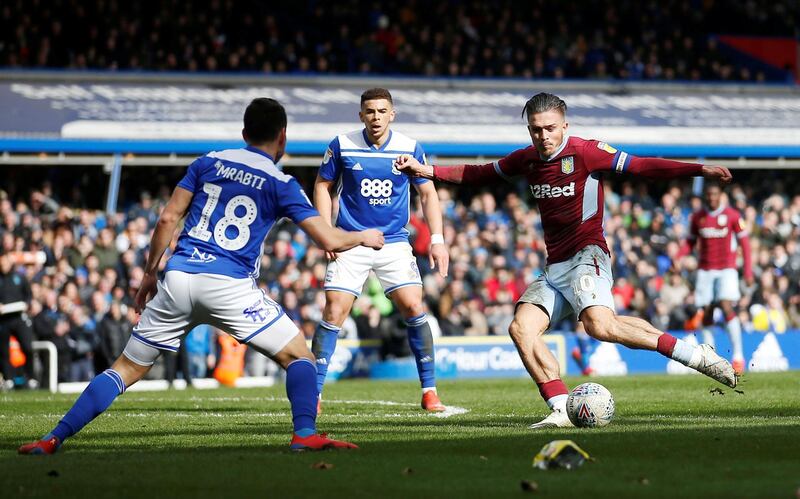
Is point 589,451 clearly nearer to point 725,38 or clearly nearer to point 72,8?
point 72,8

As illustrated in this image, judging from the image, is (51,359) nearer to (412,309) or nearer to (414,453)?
(412,309)

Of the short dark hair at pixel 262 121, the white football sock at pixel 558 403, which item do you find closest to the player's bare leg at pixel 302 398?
the short dark hair at pixel 262 121

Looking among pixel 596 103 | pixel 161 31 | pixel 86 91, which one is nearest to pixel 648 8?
pixel 596 103

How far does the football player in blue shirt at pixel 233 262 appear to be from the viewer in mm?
7086

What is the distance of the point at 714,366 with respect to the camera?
28.2 ft

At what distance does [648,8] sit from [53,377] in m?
23.3

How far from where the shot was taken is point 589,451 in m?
6.83

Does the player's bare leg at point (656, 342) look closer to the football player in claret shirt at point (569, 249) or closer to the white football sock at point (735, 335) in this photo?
the football player in claret shirt at point (569, 249)

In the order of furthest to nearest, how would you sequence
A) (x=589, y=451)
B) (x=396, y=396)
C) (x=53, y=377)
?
(x=53, y=377)
(x=396, y=396)
(x=589, y=451)

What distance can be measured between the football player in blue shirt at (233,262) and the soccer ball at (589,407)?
190 centimetres

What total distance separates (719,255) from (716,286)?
1.53ft

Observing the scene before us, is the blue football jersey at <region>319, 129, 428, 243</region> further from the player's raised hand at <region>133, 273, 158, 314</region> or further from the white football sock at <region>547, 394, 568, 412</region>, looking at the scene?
the player's raised hand at <region>133, 273, 158, 314</region>

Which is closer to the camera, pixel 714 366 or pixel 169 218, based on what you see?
pixel 169 218

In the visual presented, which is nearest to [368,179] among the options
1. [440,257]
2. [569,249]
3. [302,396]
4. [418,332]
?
[440,257]
